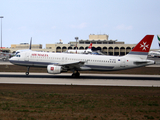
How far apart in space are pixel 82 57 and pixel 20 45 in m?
134

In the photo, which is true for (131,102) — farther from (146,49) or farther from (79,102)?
(146,49)

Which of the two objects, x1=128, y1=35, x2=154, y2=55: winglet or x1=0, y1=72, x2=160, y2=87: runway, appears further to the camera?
x1=128, y1=35, x2=154, y2=55: winglet

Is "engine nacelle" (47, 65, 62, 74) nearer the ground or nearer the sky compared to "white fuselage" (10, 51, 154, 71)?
nearer the ground

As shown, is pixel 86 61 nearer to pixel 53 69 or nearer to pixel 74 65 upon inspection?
A: pixel 74 65

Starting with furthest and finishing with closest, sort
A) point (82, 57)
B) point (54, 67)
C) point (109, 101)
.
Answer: point (82, 57)
point (54, 67)
point (109, 101)

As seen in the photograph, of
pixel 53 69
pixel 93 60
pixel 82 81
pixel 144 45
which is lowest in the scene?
pixel 82 81

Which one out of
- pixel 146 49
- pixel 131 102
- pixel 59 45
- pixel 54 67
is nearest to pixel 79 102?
pixel 131 102

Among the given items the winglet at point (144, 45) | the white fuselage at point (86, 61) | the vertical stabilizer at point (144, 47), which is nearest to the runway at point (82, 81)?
the white fuselage at point (86, 61)

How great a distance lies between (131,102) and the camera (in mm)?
17031

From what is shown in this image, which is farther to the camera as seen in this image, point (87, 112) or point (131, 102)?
point (131, 102)

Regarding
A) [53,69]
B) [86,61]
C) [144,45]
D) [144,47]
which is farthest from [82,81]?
[144,45]

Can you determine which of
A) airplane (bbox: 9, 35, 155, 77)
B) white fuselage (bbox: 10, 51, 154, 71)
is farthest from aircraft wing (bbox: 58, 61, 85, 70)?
white fuselage (bbox: 10, 51, 154, 71)

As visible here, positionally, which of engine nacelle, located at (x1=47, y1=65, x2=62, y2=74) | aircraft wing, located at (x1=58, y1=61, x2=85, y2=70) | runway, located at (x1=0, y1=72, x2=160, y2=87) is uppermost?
aircraft wing, located at (x1=58, y1=61, x2=85, y2=70)

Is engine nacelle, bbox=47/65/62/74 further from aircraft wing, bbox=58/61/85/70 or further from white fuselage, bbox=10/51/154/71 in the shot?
white fuselage, bbox=10/51/154/71
